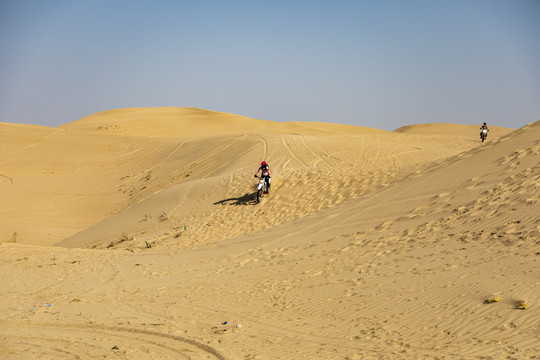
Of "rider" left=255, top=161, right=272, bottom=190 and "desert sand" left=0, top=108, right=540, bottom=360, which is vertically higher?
"rider" left=255, top=161, right=272, bottom=190

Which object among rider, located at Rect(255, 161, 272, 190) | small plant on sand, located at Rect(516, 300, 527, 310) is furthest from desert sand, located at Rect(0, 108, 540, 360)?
rider, located at Rect(255, 161, 272, 190)

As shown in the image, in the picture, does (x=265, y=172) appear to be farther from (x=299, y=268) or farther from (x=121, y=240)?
(x=299, y=268)

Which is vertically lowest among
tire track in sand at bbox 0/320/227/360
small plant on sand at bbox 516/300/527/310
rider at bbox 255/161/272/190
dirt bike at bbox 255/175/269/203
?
tire track in sand at bbox 0/320/227/360

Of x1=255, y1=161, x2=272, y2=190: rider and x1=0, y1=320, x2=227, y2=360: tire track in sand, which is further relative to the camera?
x1=255, y1=161, x2=272, y2=190: rider

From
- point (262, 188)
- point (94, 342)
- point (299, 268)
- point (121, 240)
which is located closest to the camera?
point (94, 342)

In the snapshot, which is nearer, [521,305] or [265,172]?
[521,305]

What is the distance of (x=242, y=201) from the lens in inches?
829

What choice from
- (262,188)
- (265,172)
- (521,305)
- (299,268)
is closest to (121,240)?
(262,188)

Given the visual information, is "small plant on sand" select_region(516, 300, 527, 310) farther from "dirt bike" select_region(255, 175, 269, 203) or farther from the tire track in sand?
"dirt bike" select_region(255, 175, 269, 203)

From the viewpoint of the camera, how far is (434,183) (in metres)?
15.1

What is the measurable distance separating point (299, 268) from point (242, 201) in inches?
388

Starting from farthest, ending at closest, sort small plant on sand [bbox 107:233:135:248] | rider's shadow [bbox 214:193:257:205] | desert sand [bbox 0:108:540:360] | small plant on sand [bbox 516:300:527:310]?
1. rider's shadow [bbox 214:193:257:205]
2. small plant on sand [bbox 107:233:135:248]
3. desert sand [bbox 0:108:540:360]
4. small plant on sand [bbox 516:300:527:310]

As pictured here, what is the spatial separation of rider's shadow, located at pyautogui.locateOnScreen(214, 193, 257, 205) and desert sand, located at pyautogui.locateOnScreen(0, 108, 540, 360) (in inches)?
4.0

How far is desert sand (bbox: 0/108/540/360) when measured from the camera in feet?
23.7
